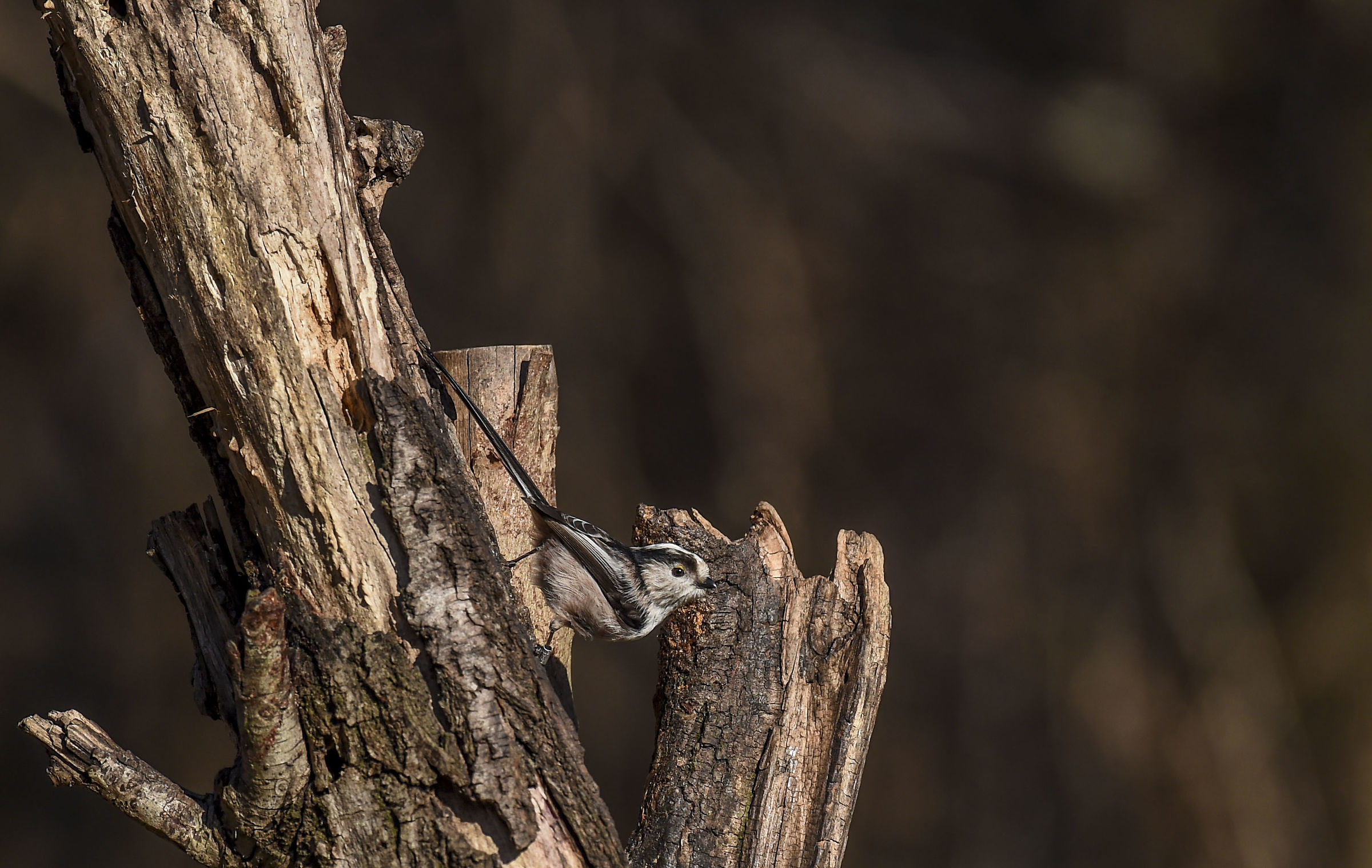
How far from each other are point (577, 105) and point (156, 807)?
3.43 meters

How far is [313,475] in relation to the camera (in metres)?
1.30

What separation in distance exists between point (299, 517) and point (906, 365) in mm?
3063

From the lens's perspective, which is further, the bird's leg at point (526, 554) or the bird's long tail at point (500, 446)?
the bird's leg at point (526, 554)

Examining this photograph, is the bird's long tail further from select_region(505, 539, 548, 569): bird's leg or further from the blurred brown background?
the blurred brown background

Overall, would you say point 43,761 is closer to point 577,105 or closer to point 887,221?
point 577,105

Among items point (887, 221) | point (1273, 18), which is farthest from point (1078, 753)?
point (1273, 18)

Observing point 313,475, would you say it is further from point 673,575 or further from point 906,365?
point 906,365

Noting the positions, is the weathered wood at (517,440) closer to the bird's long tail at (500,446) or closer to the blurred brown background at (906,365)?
the bird's long tail at (500,446)

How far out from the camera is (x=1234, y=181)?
3.79 m

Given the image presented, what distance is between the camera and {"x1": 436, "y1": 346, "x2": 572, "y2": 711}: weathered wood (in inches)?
71.6

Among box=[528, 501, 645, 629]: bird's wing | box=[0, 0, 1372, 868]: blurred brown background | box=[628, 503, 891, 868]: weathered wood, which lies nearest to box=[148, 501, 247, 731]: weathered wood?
box=[528, 501, 645, 629]: bird's wing

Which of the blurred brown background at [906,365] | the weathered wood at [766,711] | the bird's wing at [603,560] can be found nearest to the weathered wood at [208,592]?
the bird's wing at [603,560]

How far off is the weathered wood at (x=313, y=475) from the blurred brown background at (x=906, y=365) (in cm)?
266

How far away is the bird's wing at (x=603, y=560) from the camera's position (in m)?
1.88
